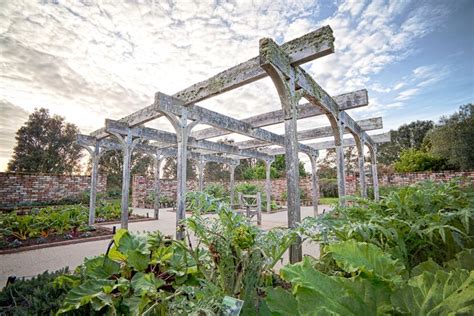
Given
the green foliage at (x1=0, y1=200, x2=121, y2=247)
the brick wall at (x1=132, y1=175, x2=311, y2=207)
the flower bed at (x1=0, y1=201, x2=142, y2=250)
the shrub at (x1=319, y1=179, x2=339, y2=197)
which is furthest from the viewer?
the shrub at (x1=319, y1=179, x2=339, y2=197)

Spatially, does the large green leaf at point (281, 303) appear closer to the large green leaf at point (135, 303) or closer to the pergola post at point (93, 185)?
the large green leaf at point (135, 303)

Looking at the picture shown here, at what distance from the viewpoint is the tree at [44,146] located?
18812 mm

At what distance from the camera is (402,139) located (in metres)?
26.9

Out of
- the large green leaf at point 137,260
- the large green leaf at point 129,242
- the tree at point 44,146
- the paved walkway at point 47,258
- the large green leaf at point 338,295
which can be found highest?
the tree at point 44,146

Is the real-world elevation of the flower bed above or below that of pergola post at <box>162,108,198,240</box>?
below

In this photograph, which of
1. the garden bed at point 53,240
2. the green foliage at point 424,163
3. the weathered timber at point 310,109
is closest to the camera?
the weathered timber at point 310,109

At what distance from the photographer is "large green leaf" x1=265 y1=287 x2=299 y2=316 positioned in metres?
0.51

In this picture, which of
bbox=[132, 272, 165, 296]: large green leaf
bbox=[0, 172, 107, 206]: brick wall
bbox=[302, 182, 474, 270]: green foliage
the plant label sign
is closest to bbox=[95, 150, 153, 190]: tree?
bbox=[0, 172, 107, 206]: brick wall

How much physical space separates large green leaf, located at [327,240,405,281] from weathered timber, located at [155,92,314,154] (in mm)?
3650

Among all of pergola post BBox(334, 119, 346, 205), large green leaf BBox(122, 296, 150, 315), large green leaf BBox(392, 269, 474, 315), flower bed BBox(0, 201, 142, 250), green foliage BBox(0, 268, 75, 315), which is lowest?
flower bed BBox(0, 201, 142, 250)

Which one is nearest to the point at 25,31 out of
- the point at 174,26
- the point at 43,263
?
the point at 174,26

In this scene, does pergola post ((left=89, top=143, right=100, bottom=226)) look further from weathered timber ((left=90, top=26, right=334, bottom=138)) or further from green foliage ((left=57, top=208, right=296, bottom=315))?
green foliage ((left=57, top=208, right=296, bottom=315))

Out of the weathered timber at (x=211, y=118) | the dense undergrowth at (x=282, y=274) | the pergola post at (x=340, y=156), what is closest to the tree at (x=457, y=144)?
the weathered timber at (x=211, y=118)

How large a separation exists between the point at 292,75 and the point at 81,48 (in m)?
4.00
